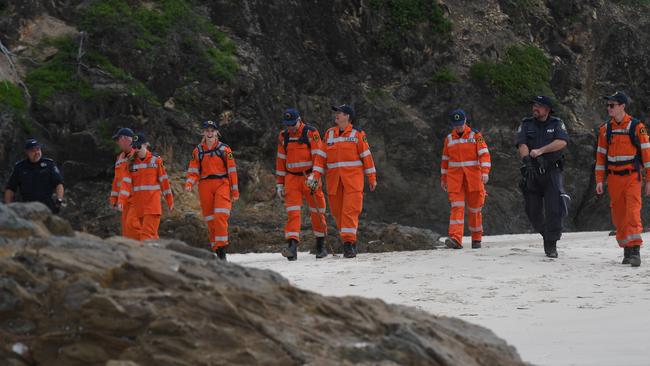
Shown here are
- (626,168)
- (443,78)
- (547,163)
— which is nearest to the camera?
(626,168)

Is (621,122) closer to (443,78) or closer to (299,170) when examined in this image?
(299,170)

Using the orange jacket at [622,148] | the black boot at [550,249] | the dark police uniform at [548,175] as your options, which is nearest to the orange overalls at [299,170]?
the dark police uniform at [548,175]

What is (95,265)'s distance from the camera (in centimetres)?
480

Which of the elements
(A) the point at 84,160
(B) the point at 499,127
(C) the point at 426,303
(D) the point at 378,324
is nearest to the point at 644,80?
(B) the point at 499,127

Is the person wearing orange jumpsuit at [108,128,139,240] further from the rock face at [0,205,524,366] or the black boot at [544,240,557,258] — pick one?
the rock face at [0,205,524,366]

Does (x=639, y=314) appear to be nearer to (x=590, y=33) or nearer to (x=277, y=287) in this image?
(x=277, y=287)

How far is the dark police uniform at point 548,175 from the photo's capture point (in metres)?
12.2

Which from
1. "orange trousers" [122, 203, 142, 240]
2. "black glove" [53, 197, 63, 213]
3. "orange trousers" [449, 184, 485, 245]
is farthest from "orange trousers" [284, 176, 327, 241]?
"black glove" [53, 197, 63, 213]

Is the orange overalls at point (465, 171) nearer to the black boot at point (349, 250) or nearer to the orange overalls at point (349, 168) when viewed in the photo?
the orange overalls at point (349, 168)

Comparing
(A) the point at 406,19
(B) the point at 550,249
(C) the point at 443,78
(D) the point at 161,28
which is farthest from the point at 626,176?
(A) the point at 406,19

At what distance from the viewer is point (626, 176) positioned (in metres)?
11.5

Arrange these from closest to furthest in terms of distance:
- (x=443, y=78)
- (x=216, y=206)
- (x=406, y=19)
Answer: (x=216, y=206)
(x=443, y=78)
(x=406, y=19)

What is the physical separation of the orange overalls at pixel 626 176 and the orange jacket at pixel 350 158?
3.29 metres

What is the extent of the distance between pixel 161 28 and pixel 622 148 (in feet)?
36.8
